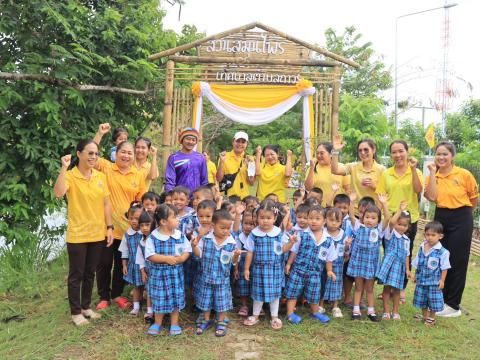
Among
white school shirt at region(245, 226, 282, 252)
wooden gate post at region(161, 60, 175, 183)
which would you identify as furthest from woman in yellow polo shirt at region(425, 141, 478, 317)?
wooden gate post at region(161, 60, 175, 183)

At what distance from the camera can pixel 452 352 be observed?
3.31 metres

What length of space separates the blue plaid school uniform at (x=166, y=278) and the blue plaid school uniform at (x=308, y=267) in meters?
0.99

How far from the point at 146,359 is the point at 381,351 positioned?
5.91 feet

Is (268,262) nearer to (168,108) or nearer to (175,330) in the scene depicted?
(175,330)

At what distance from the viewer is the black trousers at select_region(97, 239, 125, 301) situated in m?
3.88

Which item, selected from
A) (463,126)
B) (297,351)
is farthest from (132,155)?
(463,126)

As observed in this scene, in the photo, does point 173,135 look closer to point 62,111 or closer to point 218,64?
point 218,64

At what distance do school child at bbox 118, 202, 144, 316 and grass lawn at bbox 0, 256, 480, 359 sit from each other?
29 centimetres

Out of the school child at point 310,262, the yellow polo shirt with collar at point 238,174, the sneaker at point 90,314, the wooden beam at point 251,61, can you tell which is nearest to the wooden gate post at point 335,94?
the wooden beam at point 251,61

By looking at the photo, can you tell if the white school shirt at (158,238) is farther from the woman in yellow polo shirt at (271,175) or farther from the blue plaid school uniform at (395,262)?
the blue plaid school uniform at (395,262)

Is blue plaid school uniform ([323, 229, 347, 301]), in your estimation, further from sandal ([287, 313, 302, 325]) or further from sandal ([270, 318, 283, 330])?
sandal ([270, 318, 283, 330])

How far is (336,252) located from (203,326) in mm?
1300

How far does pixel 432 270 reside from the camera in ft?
12.1

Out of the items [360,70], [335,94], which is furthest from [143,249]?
[360,70]
